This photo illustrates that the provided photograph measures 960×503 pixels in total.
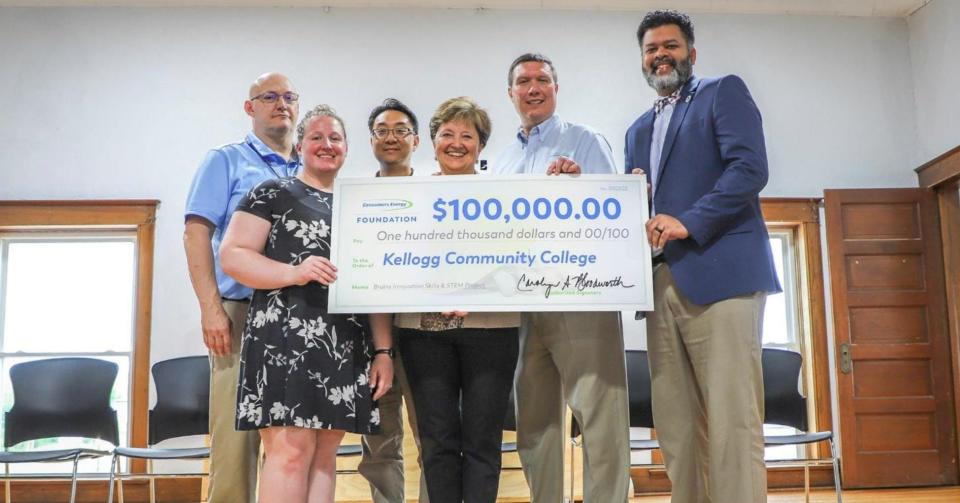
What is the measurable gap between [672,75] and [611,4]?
3.74m

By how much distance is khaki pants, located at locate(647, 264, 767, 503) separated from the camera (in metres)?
2.19

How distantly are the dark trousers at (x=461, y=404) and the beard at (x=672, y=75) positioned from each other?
3.00ft

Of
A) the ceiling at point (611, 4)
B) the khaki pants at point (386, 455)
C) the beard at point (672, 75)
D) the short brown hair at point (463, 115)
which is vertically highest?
the ceiling at point (611, 4)

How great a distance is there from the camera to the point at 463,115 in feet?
8.09

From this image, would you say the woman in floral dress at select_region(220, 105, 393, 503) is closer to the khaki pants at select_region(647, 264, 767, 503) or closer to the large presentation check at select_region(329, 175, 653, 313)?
the large presentation check at select_region(329, 175, 653, 313)

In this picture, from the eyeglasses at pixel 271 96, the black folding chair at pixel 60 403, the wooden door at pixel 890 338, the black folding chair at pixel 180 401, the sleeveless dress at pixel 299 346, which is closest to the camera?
the sleeveless dress at pixel 299 346

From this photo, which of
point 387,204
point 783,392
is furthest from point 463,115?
point 783,392

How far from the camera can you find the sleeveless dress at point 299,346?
210 centimetres

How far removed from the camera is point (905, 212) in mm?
5703

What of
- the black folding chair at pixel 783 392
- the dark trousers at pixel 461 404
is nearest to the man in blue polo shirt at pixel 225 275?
the dark trousers at pixel 461 404

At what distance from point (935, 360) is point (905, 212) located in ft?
3.46

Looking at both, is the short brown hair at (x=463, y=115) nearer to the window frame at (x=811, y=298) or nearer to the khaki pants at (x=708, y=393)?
the khaki pants at (x=708, y=393)

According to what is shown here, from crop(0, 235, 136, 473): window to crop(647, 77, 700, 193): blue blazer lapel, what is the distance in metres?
4.36

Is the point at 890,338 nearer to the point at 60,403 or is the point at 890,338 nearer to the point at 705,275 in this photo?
the point at 705,275
